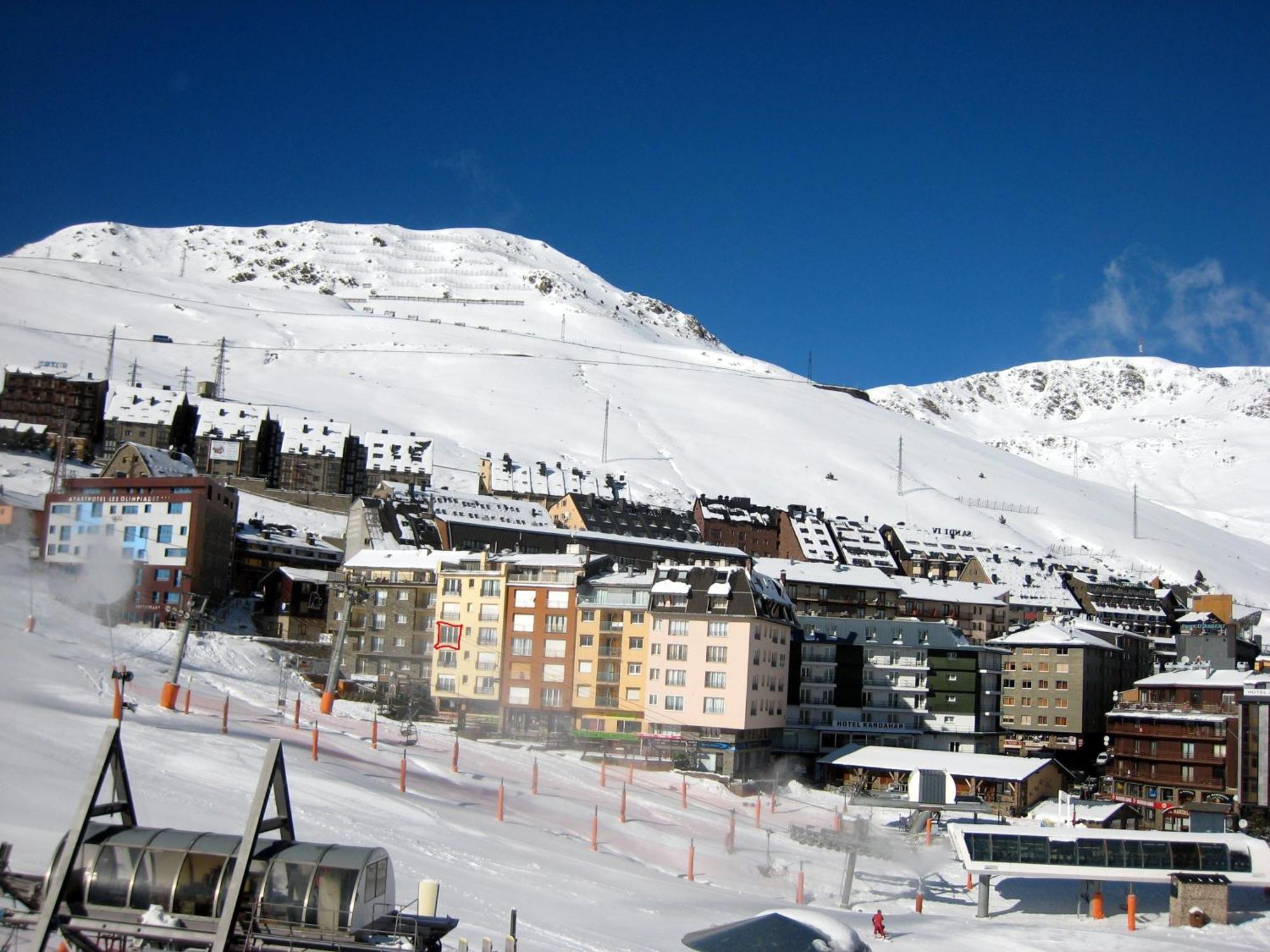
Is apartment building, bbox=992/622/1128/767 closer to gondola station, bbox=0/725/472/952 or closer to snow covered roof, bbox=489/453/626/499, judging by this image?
snow covered roof, bbox=489/453/626/499

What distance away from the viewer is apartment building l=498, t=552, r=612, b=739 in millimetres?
71312

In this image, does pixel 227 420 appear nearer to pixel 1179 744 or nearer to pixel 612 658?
pixel 612 658

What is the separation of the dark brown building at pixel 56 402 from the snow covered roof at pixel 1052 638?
3808 inches

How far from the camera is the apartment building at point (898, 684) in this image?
3236 inches

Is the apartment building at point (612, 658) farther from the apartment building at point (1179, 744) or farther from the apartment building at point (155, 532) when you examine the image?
the apartment building at point (1179, 744)

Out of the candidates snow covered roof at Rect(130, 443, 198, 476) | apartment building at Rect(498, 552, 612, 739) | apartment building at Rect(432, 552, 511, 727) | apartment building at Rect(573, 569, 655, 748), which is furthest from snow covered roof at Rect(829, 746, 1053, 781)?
snow covered roof at Rect(130, 443, 198, 476)

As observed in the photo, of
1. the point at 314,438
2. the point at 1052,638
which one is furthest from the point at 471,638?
the point at 314,438

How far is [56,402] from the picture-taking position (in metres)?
139

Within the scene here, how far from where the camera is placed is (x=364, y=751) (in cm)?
4409

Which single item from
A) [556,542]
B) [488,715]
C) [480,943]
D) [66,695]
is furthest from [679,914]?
[556,542]

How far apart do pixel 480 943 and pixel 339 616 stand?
191 ft

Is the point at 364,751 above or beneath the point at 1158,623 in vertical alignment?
beneath

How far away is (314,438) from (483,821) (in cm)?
11851

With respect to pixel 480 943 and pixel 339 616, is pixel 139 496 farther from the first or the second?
pixel 480 943
